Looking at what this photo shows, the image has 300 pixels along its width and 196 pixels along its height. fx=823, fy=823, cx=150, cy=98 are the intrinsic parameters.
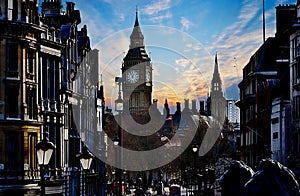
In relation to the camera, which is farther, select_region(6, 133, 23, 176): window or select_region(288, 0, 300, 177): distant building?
select_region(288, 0, 300, 177): distant building

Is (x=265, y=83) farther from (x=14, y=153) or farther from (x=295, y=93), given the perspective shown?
(x=14, y=153)

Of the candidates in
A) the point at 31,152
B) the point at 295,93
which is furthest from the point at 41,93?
the point at 295,93

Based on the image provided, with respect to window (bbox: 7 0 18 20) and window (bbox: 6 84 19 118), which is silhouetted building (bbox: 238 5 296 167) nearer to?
window (bbox: 6 84 19 118)

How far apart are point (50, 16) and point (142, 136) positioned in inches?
4738

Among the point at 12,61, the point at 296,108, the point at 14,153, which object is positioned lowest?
the point at 14,153

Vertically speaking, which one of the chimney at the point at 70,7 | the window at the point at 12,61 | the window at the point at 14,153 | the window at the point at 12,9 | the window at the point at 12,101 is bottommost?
the window at the point at 14,153

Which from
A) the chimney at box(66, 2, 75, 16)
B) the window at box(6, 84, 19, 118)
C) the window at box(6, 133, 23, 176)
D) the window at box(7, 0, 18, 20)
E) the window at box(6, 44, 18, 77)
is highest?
the chimney at box(66, 2, 75, 16)

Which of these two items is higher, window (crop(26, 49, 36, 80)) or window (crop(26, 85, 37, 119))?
window (crop(26, 49, 36, 80))

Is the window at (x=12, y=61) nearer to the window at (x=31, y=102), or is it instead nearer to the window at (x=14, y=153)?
the window at (x=31, y=102)

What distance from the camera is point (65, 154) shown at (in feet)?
181

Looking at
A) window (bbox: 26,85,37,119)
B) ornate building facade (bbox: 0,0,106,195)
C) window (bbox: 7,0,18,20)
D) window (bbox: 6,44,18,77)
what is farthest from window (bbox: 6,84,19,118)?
window (bbox: 7,0,18,20)

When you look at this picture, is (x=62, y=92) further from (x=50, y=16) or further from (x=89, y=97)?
(x=89, y=97)

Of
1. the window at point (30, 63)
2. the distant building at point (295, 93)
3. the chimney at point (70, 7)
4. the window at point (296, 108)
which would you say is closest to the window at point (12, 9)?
the window at point (30, 63)

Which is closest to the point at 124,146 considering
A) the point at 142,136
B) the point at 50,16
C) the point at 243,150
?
the point at 142,136
